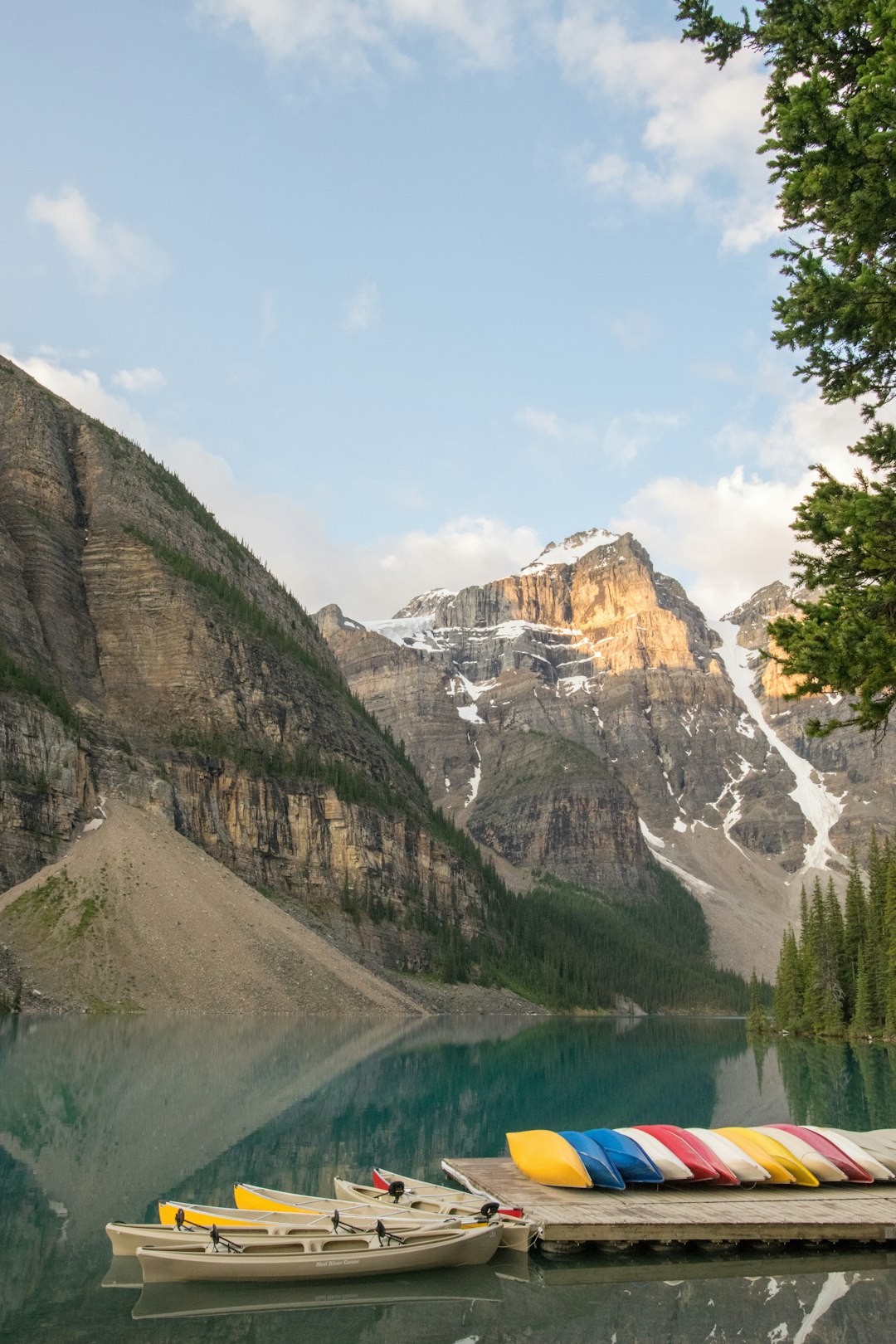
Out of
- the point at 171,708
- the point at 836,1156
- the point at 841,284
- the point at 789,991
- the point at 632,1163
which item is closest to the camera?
the point at 841,284

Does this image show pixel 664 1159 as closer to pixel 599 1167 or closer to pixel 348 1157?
pixel 599 1167

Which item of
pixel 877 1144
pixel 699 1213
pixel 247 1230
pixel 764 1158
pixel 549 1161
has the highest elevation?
pixel 247 1230

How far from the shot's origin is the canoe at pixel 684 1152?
24453 mm

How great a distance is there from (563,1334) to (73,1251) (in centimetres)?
955

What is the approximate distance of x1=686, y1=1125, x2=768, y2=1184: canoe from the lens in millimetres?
24797

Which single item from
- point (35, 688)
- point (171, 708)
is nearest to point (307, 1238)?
point (35, 688)

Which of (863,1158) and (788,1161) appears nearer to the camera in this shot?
(788,1161)

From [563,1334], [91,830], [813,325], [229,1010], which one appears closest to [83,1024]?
[229,1010]

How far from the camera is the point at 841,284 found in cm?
1587

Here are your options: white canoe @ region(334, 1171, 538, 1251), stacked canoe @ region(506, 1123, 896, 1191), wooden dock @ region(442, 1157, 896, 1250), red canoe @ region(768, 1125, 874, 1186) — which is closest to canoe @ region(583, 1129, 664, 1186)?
stacked canoe @ region(506, 1123, 896, 1191)

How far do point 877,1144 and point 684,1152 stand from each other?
21.9 feet

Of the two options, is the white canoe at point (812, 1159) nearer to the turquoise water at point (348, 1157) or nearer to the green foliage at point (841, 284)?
the turquoise water at point (348, 1157)

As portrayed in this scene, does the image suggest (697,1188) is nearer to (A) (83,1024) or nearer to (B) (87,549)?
(A) (83,1024)

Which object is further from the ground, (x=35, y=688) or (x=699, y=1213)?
(x=35, y=688)
